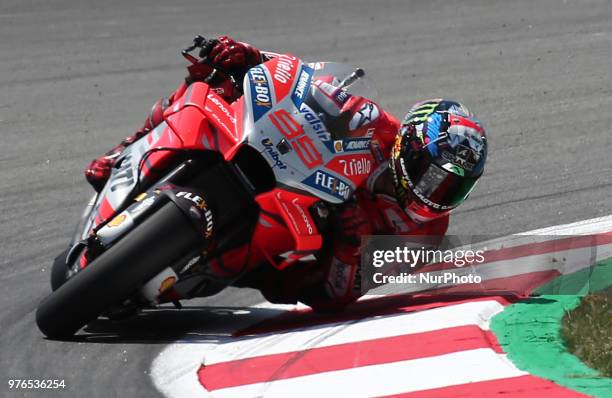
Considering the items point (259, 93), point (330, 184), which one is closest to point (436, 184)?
point (330, 184)

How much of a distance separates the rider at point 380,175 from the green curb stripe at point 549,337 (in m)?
0.73

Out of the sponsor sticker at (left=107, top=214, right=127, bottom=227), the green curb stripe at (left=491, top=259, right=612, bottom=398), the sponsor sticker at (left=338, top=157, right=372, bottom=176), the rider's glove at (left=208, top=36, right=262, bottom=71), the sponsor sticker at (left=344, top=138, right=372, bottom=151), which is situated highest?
the rider's glove at (left=208, top=36, right=262, bottom=71)

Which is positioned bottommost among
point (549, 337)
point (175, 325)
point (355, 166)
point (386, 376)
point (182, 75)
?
point (175, 325)

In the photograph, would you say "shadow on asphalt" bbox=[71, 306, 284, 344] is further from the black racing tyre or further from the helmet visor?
the helmet visor

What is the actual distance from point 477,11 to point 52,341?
9.15 metres

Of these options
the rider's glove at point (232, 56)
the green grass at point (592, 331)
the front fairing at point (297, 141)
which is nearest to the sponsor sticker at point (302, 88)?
the front fairing at point (297, 141)

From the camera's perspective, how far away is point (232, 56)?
6.96 metres

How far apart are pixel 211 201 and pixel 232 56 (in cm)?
111

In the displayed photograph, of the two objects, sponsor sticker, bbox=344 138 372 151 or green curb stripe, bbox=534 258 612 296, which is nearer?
green curb stripe, bbox=534 258 612 296

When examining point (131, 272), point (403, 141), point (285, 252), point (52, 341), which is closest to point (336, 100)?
point (403, 141)

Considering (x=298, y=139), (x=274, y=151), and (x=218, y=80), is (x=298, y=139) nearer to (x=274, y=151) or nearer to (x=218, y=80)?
(x=274, y=151)

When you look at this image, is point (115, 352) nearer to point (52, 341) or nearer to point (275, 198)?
point (52, 341)

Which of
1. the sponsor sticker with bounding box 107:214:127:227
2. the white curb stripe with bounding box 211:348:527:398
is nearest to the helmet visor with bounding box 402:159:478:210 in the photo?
the white curb stripe with bounding box 211:348:527:398

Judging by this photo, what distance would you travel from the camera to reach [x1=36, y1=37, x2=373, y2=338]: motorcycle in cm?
599
